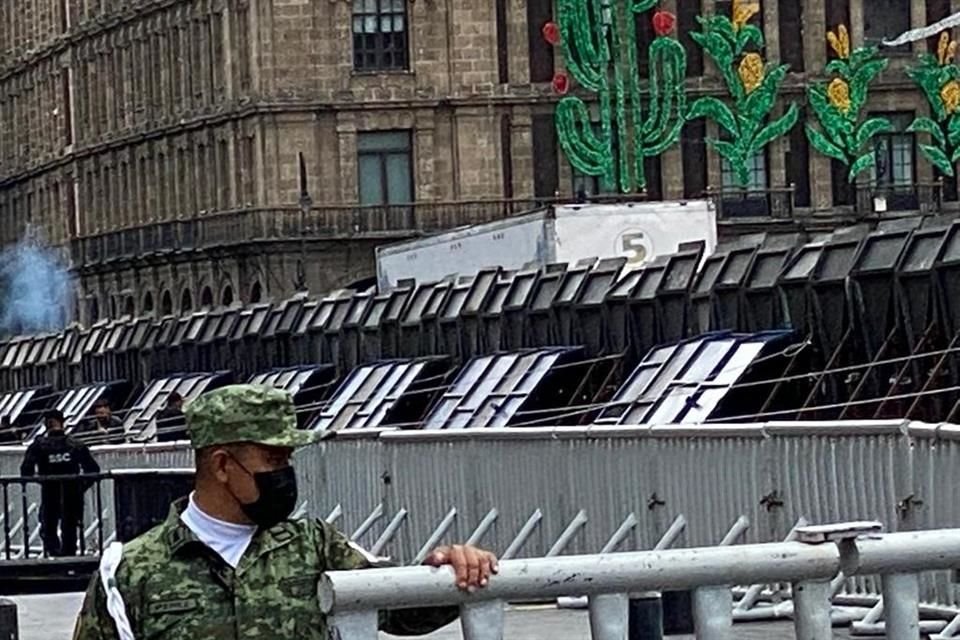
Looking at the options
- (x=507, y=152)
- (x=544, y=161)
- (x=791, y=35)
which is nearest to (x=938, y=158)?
(x=791, y=35)

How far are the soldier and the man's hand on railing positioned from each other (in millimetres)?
307

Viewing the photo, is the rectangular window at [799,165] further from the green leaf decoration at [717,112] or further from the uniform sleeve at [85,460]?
the uniform sleeve at [85,460]

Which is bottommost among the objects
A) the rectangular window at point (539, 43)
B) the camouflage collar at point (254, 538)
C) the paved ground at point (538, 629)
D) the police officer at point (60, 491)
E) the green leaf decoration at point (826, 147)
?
the paved ground at point (538, 629)

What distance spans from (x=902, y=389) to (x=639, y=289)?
11.3 metres

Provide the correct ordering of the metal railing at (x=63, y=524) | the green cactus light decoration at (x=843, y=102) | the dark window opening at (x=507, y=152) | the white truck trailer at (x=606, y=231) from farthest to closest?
the dark window opening at (x=507, y=152), the green cactus light decoration at (x=843, y=102), the white truck trailer at (x=606, y=231), the metal railing at (x=63, y=524)

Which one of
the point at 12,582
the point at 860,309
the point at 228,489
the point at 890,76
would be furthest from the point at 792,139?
the point at 228,489

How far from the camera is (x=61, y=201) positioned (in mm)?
111812

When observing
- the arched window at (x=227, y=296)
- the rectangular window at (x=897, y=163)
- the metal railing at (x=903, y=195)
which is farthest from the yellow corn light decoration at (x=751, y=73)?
the arched window at (x=227, y=296)

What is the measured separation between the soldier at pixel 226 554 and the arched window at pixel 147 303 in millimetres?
92094

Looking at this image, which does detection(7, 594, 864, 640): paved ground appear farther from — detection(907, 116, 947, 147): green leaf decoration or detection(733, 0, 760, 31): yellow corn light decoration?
detection(907, 116, 947, 147): green leaf decoration

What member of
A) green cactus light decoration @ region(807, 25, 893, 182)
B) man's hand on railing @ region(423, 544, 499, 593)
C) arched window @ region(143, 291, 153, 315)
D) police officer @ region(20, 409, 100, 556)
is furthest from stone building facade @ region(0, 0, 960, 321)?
man's hand on railing @ region(423, 544, 499, 593)

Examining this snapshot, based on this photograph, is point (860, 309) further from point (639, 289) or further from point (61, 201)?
point (61, 201)

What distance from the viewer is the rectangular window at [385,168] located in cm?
9131

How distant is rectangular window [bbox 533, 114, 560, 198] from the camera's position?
91062 millimetres
